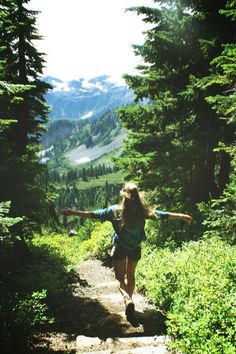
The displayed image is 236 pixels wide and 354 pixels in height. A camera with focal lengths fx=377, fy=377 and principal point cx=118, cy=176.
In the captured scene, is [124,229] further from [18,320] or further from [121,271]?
[18,320]

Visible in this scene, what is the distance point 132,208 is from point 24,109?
35.1 feet

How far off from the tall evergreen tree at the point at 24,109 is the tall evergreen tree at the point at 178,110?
3.77 m

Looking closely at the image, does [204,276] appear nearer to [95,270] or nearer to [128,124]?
[95,270]

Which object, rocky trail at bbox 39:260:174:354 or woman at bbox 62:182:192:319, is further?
woman at bbox 62:182:192:319

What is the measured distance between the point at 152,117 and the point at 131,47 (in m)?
3.11

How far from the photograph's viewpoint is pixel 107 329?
25.0 feet

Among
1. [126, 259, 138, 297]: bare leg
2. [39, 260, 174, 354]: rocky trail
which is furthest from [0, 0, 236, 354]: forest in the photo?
[126, 259, 138, 297]: bare leg

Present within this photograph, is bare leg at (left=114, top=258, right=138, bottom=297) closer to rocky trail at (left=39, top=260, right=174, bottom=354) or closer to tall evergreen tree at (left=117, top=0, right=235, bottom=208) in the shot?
rocky trail at (left=39, top=260, right=174, bottom=354)

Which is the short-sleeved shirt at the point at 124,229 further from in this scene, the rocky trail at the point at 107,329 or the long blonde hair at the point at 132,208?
the rocky trail at the point at 107,329

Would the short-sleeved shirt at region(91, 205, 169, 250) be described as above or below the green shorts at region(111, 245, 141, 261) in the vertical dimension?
above

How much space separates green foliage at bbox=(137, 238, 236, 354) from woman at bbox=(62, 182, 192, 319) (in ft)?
3.36

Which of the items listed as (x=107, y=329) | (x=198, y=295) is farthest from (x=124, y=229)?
(x=107, y=329)

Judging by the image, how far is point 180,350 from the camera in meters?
5.84

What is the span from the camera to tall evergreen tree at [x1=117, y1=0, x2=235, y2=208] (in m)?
14.5
